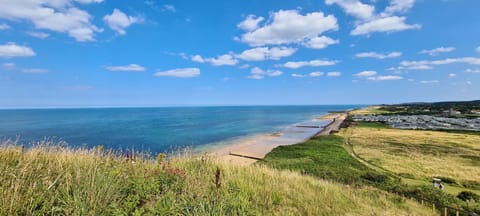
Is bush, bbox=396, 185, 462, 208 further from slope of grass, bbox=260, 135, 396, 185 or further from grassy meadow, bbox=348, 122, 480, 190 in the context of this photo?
grassy meadow, bbox=348, 122, 480, 190

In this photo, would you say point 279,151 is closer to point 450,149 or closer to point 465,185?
point 465,185

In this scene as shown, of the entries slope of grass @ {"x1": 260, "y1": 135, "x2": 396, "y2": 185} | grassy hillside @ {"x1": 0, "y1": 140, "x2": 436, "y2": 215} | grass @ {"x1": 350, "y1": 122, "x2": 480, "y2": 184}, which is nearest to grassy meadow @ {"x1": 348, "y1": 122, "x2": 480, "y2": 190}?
grass @ {"x1": 350, "y1": 122, "x2": 480, "y2": 184}

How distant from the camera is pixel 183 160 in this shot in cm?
763

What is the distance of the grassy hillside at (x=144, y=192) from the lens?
366 cm

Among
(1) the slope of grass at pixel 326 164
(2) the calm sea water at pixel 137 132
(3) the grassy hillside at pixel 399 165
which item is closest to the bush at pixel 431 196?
(3) the grassy hillside at pixel 399 165

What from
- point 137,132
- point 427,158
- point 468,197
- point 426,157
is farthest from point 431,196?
point 137,132

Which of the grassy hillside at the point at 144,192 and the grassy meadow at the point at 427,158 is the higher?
the grassy hillside at the point at 144,192

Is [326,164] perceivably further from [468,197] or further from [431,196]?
[431,196]

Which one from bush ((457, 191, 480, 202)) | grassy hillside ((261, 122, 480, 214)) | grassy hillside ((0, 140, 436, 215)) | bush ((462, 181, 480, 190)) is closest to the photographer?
grassy hillside ((0, 140, 436, 215))

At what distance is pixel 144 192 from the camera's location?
14.9ft

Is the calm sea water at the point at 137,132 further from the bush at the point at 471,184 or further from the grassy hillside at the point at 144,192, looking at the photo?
the bush at the point at 471,184

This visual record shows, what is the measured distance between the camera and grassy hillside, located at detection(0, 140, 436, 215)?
3662 mm

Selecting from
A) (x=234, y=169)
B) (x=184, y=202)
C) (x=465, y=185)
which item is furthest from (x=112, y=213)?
(x=465, y=185)

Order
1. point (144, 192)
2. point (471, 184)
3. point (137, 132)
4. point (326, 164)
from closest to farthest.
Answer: point (144, 192) < point (471, 184) < point (326, 164) < point (137, 132)
